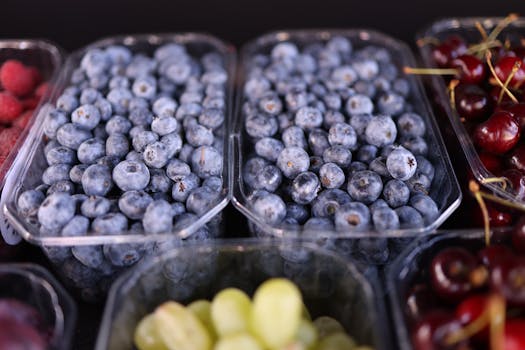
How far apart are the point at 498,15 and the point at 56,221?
1471mm

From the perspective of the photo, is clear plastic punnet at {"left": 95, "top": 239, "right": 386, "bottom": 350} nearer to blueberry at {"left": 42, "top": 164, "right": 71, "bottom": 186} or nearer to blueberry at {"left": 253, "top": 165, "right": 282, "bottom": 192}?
blueberry at {"left": 253, "top": 165, "right": 282, "bottom": 192}

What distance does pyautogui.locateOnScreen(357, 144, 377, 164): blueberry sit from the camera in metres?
1.13

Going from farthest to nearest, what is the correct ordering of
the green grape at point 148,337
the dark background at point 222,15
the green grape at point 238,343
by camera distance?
the dark background at point 222,15, the green grape at point 148,337, the green grape at point 238,343

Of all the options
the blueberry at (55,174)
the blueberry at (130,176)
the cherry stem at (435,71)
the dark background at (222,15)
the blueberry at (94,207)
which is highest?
the dark background at (222,15)

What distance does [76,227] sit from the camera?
3.15 feet

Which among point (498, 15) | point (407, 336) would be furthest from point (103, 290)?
point (498, 15)

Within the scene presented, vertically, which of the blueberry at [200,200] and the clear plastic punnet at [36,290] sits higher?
the blueberry at [200,200]

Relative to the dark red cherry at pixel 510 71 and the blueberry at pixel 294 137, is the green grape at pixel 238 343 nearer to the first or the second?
the blueberry at pixel 294 137

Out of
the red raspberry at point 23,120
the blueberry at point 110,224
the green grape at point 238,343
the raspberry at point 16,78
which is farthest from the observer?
the raspberry at point 16,78

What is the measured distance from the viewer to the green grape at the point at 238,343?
75cm

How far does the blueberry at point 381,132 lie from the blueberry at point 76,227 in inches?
23.7

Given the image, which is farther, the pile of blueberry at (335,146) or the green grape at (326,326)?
the pile of blueberry at (335,146)

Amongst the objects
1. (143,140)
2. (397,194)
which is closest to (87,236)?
(143,140)

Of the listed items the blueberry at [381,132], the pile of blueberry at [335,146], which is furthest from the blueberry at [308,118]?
the blueberry at [381,132]
